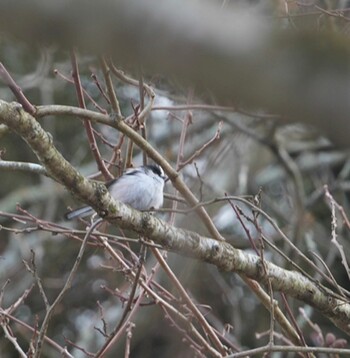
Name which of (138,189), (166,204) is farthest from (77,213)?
(166,204)

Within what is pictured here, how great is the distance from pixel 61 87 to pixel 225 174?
214 centimetres

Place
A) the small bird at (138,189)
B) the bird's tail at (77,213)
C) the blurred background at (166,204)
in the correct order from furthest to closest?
the blurred background at (166,204), the small bird at (138,189), the bird's tail at (77,213)

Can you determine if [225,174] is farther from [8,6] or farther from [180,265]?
[8,6]

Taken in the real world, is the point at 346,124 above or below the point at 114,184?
below

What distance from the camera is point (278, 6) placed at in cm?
348

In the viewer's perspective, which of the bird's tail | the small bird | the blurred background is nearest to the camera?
the bird's tail

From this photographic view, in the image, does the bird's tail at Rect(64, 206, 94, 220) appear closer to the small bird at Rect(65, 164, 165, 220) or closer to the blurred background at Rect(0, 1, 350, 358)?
the small bird at Rect(65, 164, 165, 220)

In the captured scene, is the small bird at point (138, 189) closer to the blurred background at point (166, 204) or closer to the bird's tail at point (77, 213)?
the bird's tail at point (77, 213)

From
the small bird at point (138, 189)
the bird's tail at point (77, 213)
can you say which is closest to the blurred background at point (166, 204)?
the small bird at point (138, 189)

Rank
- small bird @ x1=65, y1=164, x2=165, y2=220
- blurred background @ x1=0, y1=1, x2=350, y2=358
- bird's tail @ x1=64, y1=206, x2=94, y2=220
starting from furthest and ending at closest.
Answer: blurred background @ x1=0, y1=1, x2=350, y2=358, small bird @ x1=65, y1=164, x2=165, y2=220, bird's tail @ x1=64, y1=206, x2=94, y2=220

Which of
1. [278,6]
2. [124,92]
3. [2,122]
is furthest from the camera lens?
[124,92]

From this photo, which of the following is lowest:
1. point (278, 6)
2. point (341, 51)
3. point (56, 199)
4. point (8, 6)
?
point (8, 6)

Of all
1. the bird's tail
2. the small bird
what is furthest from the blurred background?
the bird's tail

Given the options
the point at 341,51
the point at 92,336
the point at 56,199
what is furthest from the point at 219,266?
the point at 56,199
